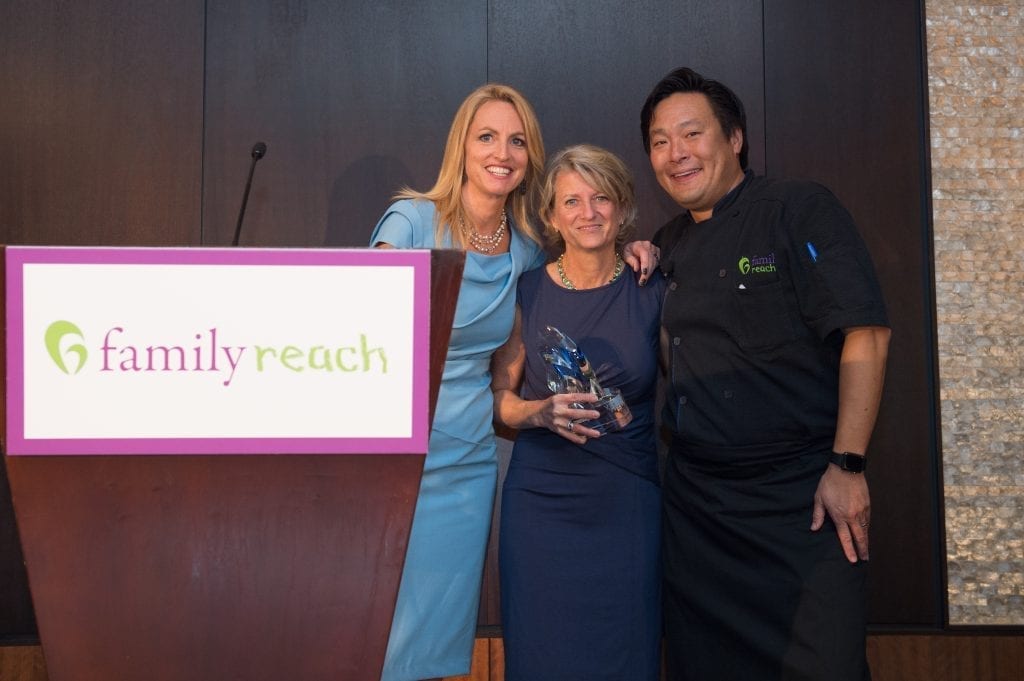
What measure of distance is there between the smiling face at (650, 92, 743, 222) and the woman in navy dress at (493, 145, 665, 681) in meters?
0.12

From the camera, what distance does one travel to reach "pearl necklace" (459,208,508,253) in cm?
213

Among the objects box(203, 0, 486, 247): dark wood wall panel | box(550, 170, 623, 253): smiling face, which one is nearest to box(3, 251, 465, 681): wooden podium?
box(550, 170, 623, 253): smiling face

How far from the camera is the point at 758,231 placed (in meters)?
1.93

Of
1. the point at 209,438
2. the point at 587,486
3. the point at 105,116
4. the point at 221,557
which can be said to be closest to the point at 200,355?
the point at 209,438

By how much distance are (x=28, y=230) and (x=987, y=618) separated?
3.12 m

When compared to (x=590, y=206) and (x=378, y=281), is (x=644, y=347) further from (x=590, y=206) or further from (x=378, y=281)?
(x=378, y=281)

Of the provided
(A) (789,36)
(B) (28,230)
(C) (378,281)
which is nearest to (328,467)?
(C) (378,281)

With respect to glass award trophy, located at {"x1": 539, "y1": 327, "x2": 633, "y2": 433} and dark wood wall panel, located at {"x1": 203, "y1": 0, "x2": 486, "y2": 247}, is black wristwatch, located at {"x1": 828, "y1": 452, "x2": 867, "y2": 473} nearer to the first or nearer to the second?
glass award trophy, located at {"x1": 539, "y1": 327, "x2": 633, "y2": 433}

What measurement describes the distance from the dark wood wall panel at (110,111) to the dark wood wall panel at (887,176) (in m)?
1.82

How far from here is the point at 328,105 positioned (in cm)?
278

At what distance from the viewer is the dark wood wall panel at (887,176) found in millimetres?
2730

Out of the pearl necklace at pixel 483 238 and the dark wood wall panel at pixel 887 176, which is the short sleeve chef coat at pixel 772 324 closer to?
the pearl necklace at pixel 483 238

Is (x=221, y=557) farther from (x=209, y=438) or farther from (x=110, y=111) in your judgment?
(x=110, y=111)

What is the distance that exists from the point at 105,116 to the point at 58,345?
85.5 inches
